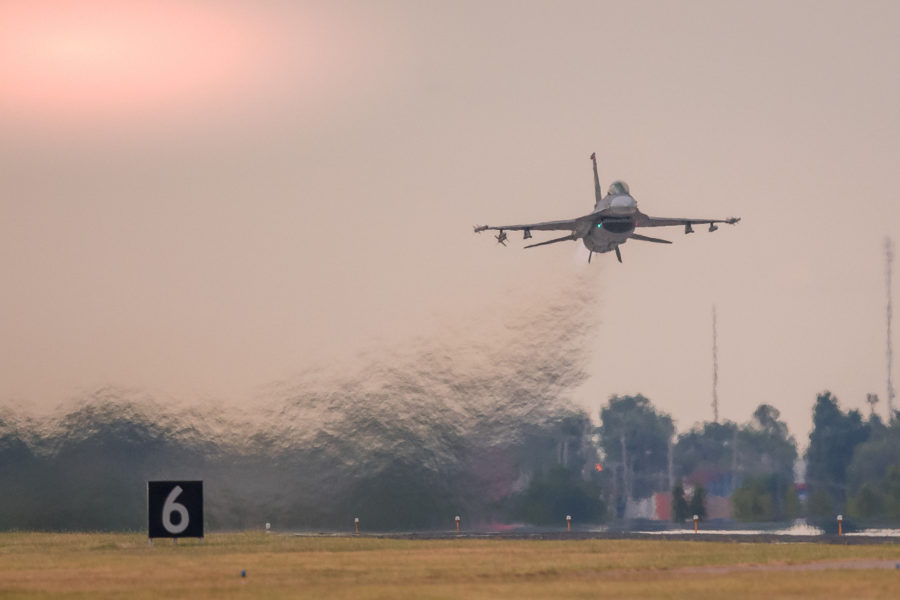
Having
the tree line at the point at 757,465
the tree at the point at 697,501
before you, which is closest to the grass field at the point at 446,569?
the tree at the point at 697,501

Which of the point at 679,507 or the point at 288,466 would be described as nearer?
the point at 288,466

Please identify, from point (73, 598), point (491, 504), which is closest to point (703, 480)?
point (491, 504)

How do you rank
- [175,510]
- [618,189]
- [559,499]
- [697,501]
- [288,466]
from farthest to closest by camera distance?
[697,501], [559,499], [288,466], [618,189], [175,510]

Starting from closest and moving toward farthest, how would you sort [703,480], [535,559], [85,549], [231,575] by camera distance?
[231,575], [535,559], [85,549], [703,480]

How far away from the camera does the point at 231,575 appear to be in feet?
190

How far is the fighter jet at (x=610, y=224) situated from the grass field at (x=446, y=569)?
1669cm

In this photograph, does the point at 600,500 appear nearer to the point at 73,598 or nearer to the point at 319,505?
the point at 319,505

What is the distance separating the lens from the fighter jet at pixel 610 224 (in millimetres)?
80125

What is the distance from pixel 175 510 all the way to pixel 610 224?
28.1 meters

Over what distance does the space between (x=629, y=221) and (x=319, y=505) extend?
1092 inches

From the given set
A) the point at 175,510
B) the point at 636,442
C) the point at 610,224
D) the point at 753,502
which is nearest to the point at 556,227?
the point at 610,224

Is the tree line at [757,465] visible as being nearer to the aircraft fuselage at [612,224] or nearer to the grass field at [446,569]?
the aircraft fuselage at [612,224]

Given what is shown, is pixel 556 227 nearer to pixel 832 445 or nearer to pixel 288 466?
pixel 288 466

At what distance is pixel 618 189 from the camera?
80312mm
